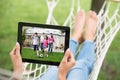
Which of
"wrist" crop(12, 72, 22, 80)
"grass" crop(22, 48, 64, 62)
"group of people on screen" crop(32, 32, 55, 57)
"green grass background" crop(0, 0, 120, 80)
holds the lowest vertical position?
"green grass background" crop(0, 0, 120, 80)

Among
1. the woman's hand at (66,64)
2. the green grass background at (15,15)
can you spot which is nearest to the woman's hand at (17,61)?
the woman's hand at (66,64)

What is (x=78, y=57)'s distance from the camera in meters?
1.53

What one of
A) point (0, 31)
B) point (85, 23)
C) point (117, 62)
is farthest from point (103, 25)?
point (0, 31)

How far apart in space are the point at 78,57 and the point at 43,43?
0.38m

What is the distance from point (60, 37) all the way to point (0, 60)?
106cm

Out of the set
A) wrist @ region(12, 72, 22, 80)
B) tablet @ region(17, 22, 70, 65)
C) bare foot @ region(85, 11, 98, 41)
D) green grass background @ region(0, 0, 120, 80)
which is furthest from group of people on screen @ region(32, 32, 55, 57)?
green grass background @ region(0, 0, 120, 80)

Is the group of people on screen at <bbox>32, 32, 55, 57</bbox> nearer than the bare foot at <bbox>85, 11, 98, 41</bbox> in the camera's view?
Yes

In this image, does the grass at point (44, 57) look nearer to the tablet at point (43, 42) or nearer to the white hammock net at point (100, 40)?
the tablet at point (43, 42)

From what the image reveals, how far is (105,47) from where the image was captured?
1447 mm

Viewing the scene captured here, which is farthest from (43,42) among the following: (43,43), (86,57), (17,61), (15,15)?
(15,15)

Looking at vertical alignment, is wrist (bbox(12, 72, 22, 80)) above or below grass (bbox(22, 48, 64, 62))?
below

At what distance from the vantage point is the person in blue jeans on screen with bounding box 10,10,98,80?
1153mm

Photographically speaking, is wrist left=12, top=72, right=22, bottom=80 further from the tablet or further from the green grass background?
the green grass background

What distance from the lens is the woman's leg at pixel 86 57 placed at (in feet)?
4.24
